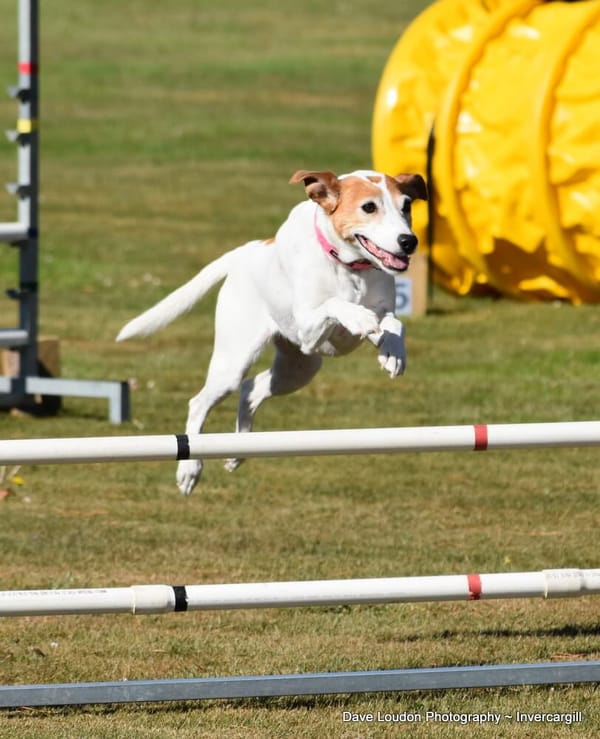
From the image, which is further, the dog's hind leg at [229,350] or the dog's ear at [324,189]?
the dog's hind leg at [229,350]

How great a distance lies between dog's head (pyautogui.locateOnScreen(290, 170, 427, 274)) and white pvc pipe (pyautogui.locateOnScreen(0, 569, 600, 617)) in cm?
107

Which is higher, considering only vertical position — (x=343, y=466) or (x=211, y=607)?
(x=211, y=607)

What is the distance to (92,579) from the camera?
7.63m

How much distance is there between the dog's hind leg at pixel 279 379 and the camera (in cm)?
659

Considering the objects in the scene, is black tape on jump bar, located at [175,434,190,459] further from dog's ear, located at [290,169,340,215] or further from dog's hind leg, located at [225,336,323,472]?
dog's hind leg, located at [225,336,323,472]

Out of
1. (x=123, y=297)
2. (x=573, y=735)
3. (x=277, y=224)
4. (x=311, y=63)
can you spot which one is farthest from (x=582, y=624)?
(x=311, y=63)

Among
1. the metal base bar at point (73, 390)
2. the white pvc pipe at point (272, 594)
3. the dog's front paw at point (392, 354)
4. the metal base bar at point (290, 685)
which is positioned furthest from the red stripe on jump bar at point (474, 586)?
the metal base bar at point (73, 390)

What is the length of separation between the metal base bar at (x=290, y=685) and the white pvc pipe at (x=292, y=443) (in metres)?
0.75

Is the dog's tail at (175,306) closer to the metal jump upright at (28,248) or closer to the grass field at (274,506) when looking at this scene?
the grass field at (274,506)

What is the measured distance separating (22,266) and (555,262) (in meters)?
5.32

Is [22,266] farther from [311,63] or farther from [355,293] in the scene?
[311,63]

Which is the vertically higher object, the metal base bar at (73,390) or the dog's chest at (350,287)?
the dog's chest at (350,287)

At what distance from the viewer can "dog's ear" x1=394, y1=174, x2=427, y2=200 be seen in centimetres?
573

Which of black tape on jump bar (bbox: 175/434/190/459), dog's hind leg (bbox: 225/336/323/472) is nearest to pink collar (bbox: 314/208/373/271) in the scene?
dog's hind leg (bbox: 225/336/323/472)
